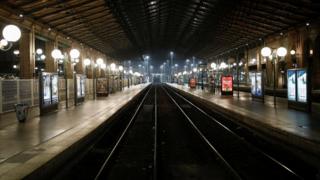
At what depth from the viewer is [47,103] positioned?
69.6ft

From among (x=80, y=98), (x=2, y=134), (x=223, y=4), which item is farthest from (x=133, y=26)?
(x=2, y=134)

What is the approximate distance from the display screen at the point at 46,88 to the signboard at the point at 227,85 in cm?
2134

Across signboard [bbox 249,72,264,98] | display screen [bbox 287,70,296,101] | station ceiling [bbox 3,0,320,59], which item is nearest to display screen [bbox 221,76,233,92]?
station ceiling [bbox 3,0,320,59]

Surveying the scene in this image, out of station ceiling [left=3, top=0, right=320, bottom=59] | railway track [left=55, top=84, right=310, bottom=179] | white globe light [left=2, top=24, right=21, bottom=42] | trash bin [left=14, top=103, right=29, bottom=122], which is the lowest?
railway track [left=55, top=84, right=310, bottom=179]

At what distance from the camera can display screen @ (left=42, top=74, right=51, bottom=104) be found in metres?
20.3

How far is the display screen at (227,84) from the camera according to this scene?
39.5 meters

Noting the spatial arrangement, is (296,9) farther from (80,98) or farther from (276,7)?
(80,98)

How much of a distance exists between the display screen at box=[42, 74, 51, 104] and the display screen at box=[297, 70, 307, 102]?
11788mm

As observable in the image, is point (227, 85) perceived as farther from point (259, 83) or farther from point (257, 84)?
point (259, 83)

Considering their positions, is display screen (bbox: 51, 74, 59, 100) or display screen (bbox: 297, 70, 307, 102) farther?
display screen (bbox: 51, 74, 59, 100)

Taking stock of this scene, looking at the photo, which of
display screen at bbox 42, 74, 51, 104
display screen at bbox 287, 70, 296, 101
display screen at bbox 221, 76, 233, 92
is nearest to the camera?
display screen at bbox 42, 74, 51, 104

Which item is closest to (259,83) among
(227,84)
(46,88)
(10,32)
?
(227,84)

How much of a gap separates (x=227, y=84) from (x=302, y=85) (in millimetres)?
20488

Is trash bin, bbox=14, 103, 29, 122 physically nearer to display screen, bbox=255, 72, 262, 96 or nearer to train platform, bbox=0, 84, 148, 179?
train platform, bbox=0, 84, 148, 179
